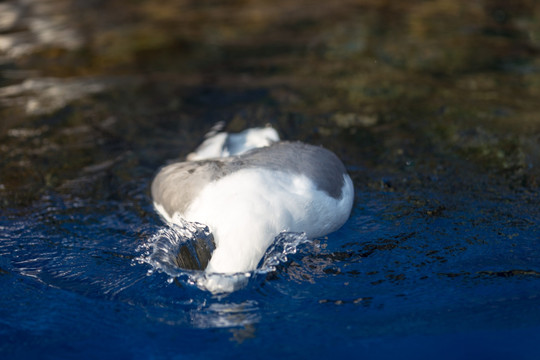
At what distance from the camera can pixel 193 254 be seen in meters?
4.17

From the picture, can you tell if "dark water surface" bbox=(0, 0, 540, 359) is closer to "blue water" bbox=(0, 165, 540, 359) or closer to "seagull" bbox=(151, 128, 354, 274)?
"blue water" bbox=(0, 165, 540, 359)

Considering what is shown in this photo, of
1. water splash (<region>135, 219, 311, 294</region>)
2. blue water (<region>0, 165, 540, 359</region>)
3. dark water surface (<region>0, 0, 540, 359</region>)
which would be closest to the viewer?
blue water (<region>0, 165, 540, 359</region>)

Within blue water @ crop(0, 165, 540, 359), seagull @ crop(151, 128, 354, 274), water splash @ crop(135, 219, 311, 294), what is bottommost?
blue water @ crop(0, 165, 540, 359)

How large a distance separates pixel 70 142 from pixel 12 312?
309 centimetres

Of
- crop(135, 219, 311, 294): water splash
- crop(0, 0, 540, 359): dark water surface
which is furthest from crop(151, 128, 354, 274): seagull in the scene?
crop(0, 0, 540, 359): dark water surface

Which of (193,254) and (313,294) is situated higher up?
(193,254)

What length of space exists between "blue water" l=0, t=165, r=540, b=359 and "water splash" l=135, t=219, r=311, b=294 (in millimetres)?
63

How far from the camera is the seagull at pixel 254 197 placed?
3.88 meters

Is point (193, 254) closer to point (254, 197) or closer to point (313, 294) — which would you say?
point (254, 197)

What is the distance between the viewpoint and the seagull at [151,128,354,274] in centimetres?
388

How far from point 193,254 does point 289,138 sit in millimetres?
2557

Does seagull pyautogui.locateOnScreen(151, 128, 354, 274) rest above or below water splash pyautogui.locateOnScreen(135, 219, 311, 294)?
above

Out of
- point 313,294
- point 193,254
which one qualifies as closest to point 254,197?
point 193,254

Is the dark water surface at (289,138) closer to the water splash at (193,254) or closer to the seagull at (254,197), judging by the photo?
the water splash at (193,254)
